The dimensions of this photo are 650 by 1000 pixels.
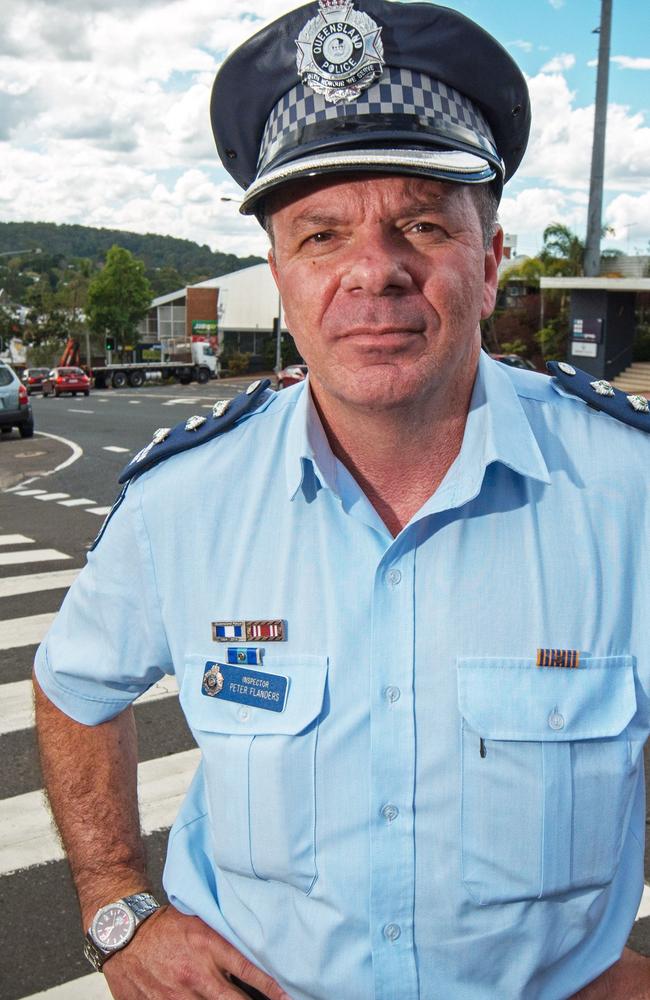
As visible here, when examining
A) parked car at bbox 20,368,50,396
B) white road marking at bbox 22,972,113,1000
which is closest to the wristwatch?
white road marking at bbox 22,972,113,1000

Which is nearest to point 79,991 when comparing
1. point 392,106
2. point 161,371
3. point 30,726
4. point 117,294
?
point 30,726

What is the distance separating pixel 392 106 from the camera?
6.16 ft

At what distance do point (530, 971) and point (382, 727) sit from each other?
0.45m

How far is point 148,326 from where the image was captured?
302ft

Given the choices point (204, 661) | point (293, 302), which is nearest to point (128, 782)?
point (204, 661)

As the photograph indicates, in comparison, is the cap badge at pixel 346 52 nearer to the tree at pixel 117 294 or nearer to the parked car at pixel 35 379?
the parked car at pixel 35 379

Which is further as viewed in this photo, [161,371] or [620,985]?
[161,371]

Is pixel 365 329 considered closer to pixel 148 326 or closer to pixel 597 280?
pixel 597 280

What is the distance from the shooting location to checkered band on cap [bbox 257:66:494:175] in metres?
1.88

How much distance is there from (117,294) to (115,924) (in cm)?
7914

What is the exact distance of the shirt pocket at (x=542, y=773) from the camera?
5.53 ft

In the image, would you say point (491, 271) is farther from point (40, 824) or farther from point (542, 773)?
point (40, 824)

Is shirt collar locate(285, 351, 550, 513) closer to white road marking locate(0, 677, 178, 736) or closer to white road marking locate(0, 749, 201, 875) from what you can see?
white road marking locate(0, 749, 201, 875)

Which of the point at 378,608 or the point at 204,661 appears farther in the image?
the point at 204,661
